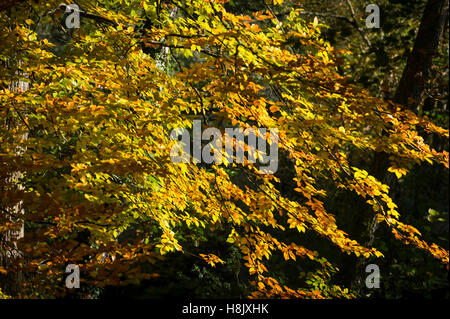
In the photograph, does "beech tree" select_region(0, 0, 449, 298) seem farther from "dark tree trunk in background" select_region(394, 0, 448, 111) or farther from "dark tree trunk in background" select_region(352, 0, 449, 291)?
"dark tree trunk in background" select_region(394, 0, 448, 111)

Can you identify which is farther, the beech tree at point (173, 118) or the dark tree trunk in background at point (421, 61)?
the dark tree trunk in background at point (421, 61)

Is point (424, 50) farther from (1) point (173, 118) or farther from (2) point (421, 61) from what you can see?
(1) point (173, 118)

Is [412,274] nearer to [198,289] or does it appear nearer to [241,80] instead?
[198,289]

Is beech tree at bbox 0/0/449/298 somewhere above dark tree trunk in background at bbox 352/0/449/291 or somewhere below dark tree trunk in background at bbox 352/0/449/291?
below

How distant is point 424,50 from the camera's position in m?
5.30

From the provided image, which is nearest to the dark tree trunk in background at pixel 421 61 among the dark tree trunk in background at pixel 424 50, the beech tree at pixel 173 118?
the dark tree trunk in background at pixel 424 50

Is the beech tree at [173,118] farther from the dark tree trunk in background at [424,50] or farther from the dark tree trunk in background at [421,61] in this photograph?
the dark tree trunk in background at [424,50]

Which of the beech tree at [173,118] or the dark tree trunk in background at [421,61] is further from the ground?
the dark tree trunk in background at [421,61]

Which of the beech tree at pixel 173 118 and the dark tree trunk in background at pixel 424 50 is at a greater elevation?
the dark tree trunk in background at pixel 424 50

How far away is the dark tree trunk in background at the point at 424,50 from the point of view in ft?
17.4

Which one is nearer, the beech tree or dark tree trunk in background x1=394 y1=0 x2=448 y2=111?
the beech tree

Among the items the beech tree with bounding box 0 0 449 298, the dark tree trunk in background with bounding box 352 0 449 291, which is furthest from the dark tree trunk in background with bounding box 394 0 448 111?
the beech tree with bounding box 0 0 449 298

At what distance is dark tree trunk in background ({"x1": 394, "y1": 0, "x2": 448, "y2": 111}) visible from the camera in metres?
5.31

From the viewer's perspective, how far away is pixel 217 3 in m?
3.18
